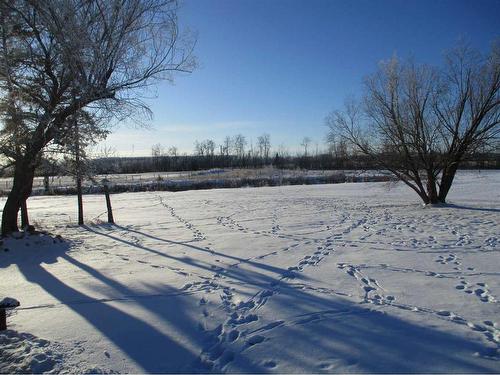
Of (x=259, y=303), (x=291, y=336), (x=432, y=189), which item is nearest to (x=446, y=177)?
(x=432, y=189)

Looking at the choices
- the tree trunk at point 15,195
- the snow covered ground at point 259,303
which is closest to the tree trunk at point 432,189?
the snow covered ground at point 259,303

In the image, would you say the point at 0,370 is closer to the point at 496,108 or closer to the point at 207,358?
the point at 207,358

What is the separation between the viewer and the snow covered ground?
3.80m

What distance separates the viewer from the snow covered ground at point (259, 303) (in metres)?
3.80

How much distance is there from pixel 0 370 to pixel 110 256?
204 inches

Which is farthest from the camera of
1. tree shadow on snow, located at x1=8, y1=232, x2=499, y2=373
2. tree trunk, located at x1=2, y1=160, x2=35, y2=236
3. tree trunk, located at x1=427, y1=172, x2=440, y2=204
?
tree trunk, located at x1=427, y1=172, x2=440, y2=204

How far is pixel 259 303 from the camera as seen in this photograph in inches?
207

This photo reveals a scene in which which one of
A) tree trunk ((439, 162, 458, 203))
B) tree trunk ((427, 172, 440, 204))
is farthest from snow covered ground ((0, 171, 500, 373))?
tree trunk ((439, 162, 458, 203))

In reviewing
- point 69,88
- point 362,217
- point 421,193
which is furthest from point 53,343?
point 421,193

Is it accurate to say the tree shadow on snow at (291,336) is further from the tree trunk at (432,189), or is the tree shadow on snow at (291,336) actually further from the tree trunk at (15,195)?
the tree trunk at (432,189)

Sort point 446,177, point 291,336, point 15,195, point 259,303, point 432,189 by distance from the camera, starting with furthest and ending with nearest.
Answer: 1. point 432,189
2. point 446,177
3. point 15,195
4. point 259,303
5. point 291,336

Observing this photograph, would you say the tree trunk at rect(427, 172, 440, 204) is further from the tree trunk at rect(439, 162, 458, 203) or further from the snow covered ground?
the snow covered ground

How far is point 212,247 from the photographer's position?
9.23 metres

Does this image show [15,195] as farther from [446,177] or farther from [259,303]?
[446,177]
